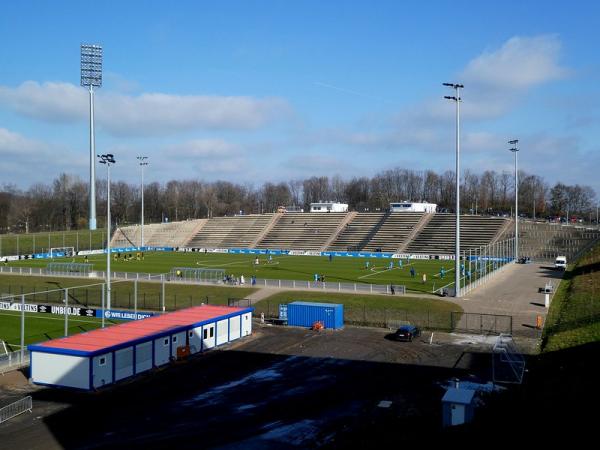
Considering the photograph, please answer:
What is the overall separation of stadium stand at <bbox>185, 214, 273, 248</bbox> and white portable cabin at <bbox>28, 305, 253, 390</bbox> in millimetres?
74848

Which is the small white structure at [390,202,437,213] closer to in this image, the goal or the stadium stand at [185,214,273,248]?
the stadium stand at [185,214,273,248]

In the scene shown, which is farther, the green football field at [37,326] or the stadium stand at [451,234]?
the stadium stand at [451,234]

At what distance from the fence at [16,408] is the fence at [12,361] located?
694 cm

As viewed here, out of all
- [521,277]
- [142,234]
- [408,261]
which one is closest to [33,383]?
[521,277]

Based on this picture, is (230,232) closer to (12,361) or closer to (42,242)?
(42,242)

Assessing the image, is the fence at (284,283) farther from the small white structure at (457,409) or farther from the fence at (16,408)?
the small white structure at (457,409)

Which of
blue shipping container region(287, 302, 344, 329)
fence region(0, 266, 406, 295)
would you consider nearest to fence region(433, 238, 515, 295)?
fence region(0, 266, 406, 295)

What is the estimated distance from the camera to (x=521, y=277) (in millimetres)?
66375

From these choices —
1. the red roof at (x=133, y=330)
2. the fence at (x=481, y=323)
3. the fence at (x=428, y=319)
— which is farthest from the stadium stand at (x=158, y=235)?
the fence at (x=481, y=323)

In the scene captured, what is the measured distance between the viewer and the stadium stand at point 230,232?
114000 millimetres

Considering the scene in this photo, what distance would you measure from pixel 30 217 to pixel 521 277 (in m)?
126

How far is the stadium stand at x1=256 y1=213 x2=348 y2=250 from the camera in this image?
10950cm

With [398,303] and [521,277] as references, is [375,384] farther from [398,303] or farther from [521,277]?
[521,277]

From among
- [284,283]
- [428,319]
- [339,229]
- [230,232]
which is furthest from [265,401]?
[230,232]
